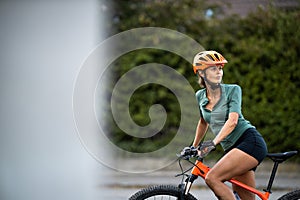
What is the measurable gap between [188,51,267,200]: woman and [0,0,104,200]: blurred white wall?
1.28m

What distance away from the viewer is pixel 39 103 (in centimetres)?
508

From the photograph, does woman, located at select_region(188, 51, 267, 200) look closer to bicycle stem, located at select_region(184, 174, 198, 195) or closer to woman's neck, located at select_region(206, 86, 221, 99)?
woman's neck, located at select_region(206, 86, 221, 99)

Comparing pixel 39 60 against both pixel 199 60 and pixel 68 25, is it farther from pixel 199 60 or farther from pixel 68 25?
pixel 199 60

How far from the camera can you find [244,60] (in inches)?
381

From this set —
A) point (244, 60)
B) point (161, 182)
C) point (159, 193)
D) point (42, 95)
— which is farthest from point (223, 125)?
point (244, 60)

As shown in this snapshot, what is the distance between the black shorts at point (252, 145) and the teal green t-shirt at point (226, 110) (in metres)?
0.03

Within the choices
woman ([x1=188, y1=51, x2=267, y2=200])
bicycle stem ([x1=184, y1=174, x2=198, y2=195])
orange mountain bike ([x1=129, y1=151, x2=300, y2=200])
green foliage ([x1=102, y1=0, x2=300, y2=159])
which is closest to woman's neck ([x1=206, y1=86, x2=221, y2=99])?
woman ([x1=188, y1=51, x2=267, y2=200])

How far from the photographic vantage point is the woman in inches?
162

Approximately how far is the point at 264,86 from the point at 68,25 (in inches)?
204

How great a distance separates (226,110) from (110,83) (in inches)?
225

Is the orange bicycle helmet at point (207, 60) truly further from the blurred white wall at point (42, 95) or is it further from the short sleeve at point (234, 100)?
the blurred white wall at point (42, 95)

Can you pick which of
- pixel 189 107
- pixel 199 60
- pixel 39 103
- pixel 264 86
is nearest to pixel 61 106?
pixel 39 103

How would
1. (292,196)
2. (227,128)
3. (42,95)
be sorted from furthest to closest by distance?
1. (42,95)
2. (292,196)
3. (227,128)

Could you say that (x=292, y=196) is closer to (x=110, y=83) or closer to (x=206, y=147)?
(x=206, y=147)
